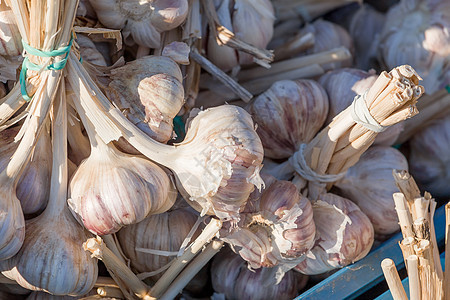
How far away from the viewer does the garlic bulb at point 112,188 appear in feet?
2.64

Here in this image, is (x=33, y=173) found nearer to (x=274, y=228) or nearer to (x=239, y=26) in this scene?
(x=274, y=228)

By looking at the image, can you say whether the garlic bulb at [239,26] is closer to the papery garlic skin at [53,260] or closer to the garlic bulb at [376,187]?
the garlic bulb at [376,187]

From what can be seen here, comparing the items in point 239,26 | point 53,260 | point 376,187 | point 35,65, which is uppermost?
point 35,65

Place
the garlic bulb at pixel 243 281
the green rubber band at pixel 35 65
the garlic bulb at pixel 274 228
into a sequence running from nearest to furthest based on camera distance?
the green rubber band at pixel 35 65 → the garlic bulb at pixel 274 228 → the garlic bulb at pixel 243 281

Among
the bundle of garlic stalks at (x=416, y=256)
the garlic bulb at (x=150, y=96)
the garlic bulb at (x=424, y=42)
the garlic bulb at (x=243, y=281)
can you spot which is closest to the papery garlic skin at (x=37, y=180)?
the garlic bulb at (x=150, y=96)

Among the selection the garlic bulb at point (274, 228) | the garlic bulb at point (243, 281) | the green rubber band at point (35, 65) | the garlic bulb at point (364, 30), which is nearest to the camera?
the green rubber band at point (35, 65)

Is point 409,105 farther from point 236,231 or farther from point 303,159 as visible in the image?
point 236,231

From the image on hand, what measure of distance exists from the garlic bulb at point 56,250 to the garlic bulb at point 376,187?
1.84 ft

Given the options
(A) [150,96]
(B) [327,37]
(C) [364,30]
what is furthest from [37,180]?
(C) [364,30]

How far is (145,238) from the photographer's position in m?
0.99

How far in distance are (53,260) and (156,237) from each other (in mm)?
215

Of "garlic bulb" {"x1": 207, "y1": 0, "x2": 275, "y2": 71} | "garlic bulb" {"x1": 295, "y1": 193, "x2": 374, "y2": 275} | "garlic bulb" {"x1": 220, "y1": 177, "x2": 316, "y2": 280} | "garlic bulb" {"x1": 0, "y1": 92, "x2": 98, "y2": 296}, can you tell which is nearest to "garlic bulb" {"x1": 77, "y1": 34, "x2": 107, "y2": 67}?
"garlic bulb" {"x1": 0, "y1": 92, "x2": 98, "y2": 296}

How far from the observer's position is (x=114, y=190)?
80 centimetres

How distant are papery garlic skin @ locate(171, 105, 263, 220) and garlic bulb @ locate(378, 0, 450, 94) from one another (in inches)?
28.0
